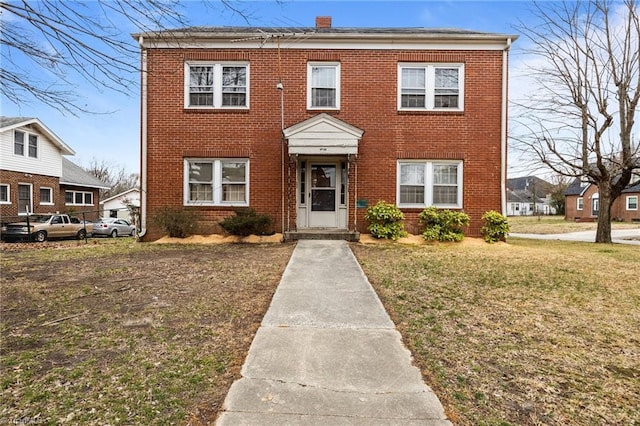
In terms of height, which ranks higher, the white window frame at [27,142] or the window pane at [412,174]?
the white window frame at [27,142]

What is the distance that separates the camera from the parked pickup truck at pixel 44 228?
1612 cm

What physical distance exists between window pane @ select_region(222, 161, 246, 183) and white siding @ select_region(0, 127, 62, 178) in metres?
16.1

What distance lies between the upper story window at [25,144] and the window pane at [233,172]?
1714 cm

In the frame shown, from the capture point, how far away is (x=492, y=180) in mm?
11430

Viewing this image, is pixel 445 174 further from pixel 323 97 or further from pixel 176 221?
pixel 176 221

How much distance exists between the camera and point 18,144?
20.5 metres

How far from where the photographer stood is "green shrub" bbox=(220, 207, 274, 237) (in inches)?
413

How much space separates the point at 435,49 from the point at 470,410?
37.7 feet

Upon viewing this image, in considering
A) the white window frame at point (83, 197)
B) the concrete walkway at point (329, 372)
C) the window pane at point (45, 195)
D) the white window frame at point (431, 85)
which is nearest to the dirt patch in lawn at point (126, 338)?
the concrete walkway at point (329, 372)

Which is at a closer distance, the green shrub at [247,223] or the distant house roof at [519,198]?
the green shrub at [247,223]

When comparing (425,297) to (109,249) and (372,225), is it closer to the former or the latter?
(372,225)

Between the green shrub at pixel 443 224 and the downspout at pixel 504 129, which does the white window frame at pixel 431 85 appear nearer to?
the downspout at pixel 504 129

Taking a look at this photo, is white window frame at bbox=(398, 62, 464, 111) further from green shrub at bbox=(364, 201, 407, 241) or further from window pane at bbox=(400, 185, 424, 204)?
green shrub at bbox=(364, 201, 407, 241)

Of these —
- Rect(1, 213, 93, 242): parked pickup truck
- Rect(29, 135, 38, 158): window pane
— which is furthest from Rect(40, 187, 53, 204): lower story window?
Rect(1, 213, 93, 242): parked pickup truck
